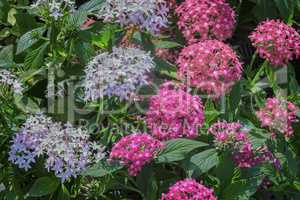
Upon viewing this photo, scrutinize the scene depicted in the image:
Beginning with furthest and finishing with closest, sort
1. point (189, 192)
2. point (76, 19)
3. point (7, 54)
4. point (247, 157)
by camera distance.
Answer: point (7, 54) < point (76, 19) < point (247, 157) < point (189, 192)

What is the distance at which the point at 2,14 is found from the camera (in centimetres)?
310

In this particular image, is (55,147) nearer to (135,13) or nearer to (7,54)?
(135,13)

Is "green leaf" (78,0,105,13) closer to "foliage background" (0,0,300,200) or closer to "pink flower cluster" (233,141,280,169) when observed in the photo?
"foliage background" (0,0,300,200)

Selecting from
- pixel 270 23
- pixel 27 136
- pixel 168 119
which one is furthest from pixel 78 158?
pixel 270 23

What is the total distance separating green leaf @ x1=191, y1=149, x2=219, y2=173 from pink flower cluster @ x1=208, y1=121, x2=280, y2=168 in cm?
5

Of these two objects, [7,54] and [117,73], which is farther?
[7,54]

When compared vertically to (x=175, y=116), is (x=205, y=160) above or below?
below

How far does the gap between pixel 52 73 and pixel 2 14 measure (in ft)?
2.16

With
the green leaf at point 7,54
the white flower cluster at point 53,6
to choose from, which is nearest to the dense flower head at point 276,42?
the white flower cluster at point 53,6

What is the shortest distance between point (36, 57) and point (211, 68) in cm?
71

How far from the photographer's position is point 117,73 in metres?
2.23

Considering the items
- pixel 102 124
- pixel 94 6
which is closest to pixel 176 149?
pixel 102 124

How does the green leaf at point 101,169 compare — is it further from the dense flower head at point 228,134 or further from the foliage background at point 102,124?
the dense flower head at point 228,134

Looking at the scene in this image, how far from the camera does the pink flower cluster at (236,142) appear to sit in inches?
91.7
